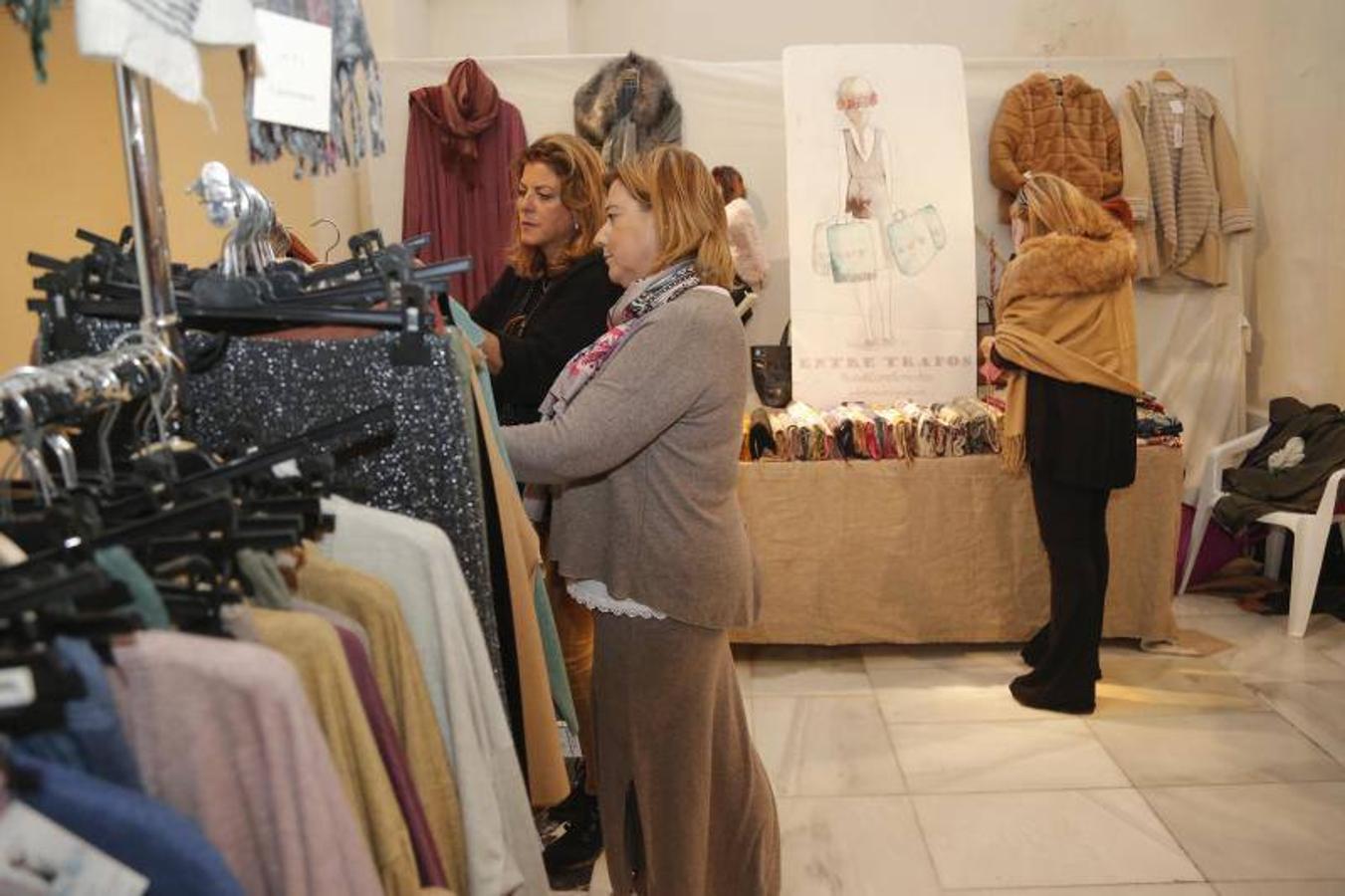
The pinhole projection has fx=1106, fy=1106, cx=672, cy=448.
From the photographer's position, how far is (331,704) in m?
0.92

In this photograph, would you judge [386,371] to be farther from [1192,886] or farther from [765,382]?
[765,382]

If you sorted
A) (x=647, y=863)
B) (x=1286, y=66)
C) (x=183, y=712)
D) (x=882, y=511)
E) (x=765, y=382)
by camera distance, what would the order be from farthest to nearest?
1. (x=1286, y=66)
2. (x=765, y=382)
3. (x=882, y=511)
4. (x=647, y=863)
5. (x=183, y=712)

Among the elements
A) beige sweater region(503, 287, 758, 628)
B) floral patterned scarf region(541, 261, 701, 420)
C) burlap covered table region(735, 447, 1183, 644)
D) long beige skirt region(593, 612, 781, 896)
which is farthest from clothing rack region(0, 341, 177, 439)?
burlap covered table region(735, 447, 1183, 644)

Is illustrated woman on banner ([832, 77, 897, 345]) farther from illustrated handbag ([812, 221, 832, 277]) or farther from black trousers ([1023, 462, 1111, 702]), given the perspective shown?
black trousers ([1023, 462, 1111, 702])

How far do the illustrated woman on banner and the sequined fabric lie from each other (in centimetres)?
261

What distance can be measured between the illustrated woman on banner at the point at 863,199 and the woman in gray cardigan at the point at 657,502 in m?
1.88

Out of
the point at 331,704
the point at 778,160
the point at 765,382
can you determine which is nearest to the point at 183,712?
the point at 331,704

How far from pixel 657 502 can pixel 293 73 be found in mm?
966

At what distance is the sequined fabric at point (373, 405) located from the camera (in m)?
1.23

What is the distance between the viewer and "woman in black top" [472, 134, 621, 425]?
2.16 m

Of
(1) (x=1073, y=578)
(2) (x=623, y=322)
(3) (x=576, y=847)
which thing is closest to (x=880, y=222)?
(1) (x=1073, y=578)

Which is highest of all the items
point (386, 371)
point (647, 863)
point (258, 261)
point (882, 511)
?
point (258, 261)

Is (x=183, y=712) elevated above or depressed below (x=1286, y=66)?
below

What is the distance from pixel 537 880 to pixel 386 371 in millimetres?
578
